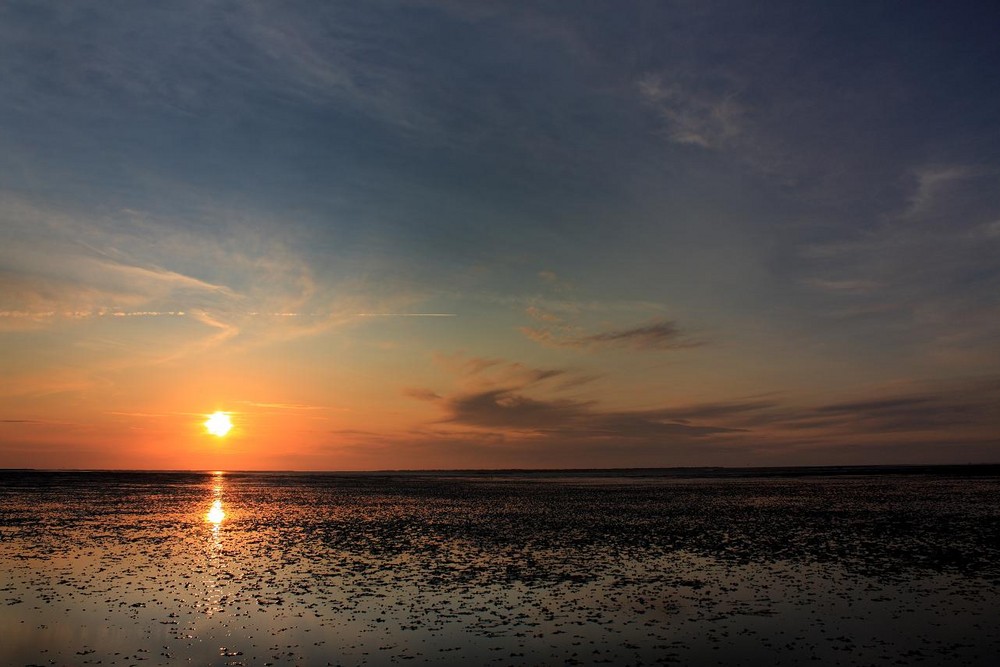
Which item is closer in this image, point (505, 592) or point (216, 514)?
point (505, 592)

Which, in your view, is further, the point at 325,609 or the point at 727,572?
the point at 727,572

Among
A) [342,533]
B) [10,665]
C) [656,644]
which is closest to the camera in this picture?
[10,665]

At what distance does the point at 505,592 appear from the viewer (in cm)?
2214

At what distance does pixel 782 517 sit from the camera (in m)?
46.8

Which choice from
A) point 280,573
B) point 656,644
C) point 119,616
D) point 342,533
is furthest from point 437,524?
point 656,644

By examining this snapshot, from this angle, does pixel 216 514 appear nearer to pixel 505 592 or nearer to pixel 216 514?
pixel 216 514

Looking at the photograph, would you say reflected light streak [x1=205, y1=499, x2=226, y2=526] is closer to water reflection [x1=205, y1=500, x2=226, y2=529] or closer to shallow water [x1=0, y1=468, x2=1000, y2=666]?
water reflection [x1=205, y1=500, x2=226, y2=529]

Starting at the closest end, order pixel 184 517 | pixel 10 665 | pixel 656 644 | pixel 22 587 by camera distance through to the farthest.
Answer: pixel 10 665 < pixel 656 644 < pixel 22 587 < pixel 184 517

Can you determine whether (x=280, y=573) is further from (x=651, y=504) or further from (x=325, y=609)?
(x=651, y=504)

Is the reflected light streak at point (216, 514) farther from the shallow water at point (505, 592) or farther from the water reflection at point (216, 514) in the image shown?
the shallow water at point (505, 592)

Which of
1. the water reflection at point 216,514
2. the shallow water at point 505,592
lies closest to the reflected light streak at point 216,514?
the water reflection at point 216,514

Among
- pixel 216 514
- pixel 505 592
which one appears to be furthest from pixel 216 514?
pixel 505 592

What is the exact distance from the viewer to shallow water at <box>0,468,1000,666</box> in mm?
16047

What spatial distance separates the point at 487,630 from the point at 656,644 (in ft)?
14.2
